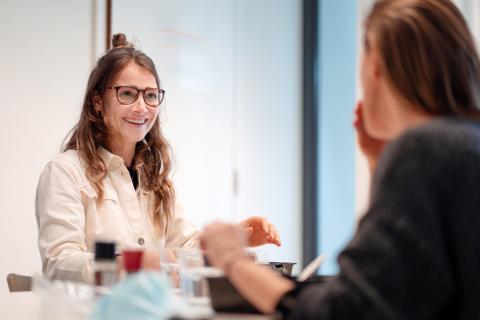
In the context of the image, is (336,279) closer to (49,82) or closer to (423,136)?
(423,136)

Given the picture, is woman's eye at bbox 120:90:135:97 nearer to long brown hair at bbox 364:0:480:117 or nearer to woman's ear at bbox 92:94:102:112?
woman's ear at bbox 92:94:102:112

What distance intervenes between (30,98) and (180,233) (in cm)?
115

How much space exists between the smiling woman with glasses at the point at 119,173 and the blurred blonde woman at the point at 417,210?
1063mm

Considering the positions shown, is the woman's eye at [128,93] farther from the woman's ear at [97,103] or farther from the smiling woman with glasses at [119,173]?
the woman's ear at [97,103]

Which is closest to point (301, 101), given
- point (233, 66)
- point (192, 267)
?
point (233, 66)

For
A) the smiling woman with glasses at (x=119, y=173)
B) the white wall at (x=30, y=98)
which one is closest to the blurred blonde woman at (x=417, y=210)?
the smiling woman with glasses at (x=119, y=173)

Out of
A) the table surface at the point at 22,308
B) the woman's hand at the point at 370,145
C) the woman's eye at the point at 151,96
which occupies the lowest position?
the table surface at the point at 22,308

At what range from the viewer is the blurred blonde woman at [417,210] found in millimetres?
919

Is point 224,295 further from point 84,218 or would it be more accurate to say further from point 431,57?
point 84,218

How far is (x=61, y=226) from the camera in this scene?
207cm

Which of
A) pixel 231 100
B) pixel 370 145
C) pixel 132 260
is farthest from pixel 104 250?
pixel 231 100

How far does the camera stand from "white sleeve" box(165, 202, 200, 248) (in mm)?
2428

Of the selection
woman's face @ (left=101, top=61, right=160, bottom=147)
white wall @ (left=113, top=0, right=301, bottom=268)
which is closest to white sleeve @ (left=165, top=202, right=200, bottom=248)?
woman's face @ (left=101, top=61, right=160, bottom=147)

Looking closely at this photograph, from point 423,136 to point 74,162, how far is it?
1.54m
